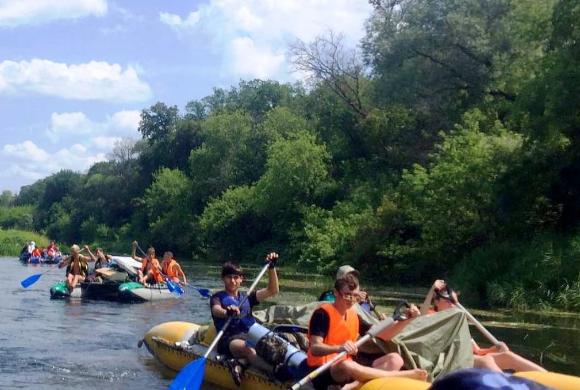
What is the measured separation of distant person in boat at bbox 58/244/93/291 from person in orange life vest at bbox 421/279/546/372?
12205 millimetres

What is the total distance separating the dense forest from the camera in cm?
2011

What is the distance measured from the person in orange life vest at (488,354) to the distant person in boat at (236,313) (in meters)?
1.63

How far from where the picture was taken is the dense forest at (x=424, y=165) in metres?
20.1

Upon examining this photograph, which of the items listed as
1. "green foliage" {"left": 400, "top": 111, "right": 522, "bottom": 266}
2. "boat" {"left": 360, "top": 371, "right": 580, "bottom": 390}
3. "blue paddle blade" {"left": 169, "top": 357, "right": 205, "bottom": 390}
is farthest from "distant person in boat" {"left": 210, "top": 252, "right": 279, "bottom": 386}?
"green foliage" {"left": 400, "top": 111, "right": 522, "bottom": 266}

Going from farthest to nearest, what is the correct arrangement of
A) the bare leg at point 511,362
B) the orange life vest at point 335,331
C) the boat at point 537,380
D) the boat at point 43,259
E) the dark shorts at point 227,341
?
the boat at point 43,259, the dark shorts at point 227,341, the bare leg at point 511,362, the orange life vest at point 335,331, the boat at point 537,380

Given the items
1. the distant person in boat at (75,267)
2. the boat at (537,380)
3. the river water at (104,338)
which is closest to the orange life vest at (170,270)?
the river water at (104,338)

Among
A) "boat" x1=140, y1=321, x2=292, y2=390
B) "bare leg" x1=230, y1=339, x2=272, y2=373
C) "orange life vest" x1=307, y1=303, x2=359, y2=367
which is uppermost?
"orange life vest" x1=307, y1=303, x2=359, y2=367

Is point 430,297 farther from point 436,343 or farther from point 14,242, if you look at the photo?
point 14,242

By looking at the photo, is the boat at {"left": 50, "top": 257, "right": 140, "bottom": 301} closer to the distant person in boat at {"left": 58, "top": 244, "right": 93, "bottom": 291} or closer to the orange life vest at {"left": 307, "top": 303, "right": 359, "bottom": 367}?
the distant person in boat at {"left": 58, "top": 244, "right": 93, "bottom": 291}

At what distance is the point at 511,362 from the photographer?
714 centimetres

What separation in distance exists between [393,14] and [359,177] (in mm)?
7124

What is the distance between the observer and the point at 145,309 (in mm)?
17031

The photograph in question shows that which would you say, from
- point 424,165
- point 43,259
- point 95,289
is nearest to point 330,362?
point 95,289

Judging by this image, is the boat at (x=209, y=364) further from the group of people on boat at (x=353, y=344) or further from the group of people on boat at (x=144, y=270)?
the group of people on boat at (x=144, y=270)
